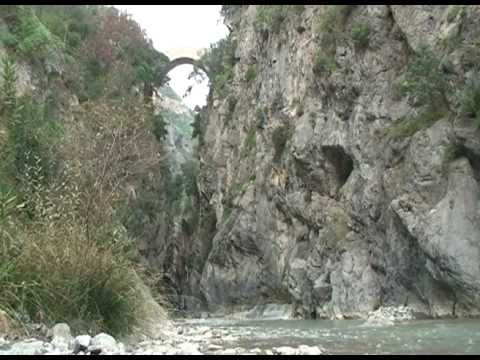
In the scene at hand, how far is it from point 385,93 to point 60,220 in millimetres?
15195

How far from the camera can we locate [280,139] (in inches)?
1097

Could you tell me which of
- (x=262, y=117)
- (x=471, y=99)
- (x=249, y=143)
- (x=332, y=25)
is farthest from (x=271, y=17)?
(x=471, y=99)

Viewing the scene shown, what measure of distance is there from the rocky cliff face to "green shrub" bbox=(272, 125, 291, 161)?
0.07 meters

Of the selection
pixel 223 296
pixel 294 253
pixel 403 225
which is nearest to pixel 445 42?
pixel 403 225

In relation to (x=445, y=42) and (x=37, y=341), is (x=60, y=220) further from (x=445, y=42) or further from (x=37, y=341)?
(x=445, y=42)

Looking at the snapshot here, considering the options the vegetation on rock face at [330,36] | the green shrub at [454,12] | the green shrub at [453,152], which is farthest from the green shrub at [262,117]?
the green shrub at [453,152]

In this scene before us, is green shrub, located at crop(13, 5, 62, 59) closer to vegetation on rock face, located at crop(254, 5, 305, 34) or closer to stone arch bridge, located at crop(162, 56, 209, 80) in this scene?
vegetation on rock face, located at crop(254, 5, 305, 34)

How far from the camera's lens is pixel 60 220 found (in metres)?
8.70

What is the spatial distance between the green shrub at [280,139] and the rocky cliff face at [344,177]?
0.23 feet

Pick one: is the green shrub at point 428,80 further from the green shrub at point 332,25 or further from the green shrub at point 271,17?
the green shrub at point 271,17

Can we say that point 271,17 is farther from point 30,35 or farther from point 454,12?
point 454,12

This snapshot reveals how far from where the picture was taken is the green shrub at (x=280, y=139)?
27578 millimetres

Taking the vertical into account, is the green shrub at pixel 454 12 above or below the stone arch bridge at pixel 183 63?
below
